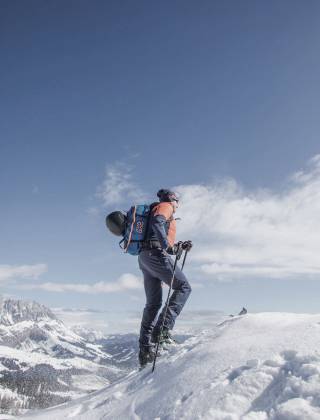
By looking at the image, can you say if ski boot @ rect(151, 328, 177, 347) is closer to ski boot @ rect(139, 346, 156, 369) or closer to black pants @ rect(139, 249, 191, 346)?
black pants @ rect(139, 249, 191, 346)

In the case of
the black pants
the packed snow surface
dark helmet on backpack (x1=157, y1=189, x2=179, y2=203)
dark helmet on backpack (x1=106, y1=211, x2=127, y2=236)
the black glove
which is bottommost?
the packed snow surface

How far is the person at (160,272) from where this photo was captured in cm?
973

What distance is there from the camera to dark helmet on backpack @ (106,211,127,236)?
33.7 ft

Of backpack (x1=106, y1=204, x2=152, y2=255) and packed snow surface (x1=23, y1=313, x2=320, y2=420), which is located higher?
backpack (x1=106, y1=204, x2=152, y2=255)

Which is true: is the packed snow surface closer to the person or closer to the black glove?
the person

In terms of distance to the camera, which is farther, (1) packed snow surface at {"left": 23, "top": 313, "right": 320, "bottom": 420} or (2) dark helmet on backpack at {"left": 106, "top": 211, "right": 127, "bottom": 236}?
(2) dark helmet on backpack at {"left": 106, "top": 211, "right": 127, "bottom": 236}

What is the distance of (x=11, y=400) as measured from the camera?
7854 inches

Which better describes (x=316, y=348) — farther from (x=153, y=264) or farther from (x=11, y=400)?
(x=11, y=400)

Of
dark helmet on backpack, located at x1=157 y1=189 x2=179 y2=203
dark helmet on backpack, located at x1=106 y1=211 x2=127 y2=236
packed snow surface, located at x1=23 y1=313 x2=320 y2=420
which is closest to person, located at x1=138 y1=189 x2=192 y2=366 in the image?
dark helmet on backpack, located at x1=157 y1=189 x2=179 y2=203

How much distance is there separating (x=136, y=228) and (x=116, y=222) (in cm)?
67

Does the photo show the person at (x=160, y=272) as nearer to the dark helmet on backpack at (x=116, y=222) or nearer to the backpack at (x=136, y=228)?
the backpack at (x=136, y=228)

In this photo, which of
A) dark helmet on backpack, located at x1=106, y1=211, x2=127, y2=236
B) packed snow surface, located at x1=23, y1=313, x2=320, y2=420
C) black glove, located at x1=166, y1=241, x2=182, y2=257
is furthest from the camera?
dark helmet on backpack, located at x1=106, y1=211, x2=127, y2=236

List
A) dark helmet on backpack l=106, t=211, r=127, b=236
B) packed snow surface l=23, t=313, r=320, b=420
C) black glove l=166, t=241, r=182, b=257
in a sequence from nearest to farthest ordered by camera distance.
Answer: packed snow surface l=23, t=313, r=320, b=420 < black glove l=166, t=241, r=182, b=257 < dark helmet on backpack l=106, t=211, r=127, b=236

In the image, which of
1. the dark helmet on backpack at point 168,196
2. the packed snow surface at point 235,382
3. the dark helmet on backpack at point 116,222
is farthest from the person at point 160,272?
the packed snow surface at point 235,382
